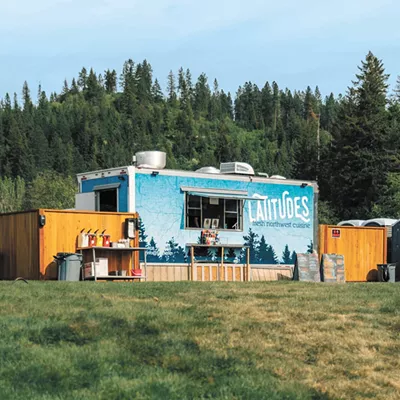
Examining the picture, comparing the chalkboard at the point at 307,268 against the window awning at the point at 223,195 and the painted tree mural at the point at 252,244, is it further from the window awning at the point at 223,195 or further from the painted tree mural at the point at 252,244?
the window awning at the point at 223,195

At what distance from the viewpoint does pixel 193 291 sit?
1290 centimetres

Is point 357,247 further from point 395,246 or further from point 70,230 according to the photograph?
point 70,230

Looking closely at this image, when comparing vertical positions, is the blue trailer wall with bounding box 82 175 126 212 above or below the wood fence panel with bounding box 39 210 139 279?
above

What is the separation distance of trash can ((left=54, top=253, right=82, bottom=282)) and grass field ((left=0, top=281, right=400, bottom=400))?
17.9 ft

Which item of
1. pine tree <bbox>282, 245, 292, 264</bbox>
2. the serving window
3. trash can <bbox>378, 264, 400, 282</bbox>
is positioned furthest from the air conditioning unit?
trash can <bbox>378, 264, 400, 282</bbox>

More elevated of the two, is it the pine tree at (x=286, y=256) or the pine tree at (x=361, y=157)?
the pine tree at (x=361, y=157)

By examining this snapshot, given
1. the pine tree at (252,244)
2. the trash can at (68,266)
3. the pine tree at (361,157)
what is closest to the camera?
the trash can at (68,266)

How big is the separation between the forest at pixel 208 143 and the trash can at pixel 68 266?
107ft

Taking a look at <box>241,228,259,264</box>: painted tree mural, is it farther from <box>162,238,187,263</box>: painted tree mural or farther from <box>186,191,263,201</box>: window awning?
<box>162,238,187,263</box>: painted tree mural

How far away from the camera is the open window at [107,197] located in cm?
1970

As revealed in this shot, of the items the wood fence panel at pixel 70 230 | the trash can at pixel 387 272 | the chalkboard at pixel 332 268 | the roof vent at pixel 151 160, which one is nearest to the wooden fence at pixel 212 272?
the wood fence panel at pixel 70 230

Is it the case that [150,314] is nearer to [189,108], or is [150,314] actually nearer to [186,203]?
[186,203]

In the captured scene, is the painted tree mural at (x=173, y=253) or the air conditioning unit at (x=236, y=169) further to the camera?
the air conditioning unit at (x=236, y=169)

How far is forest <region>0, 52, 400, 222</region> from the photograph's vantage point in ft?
197
